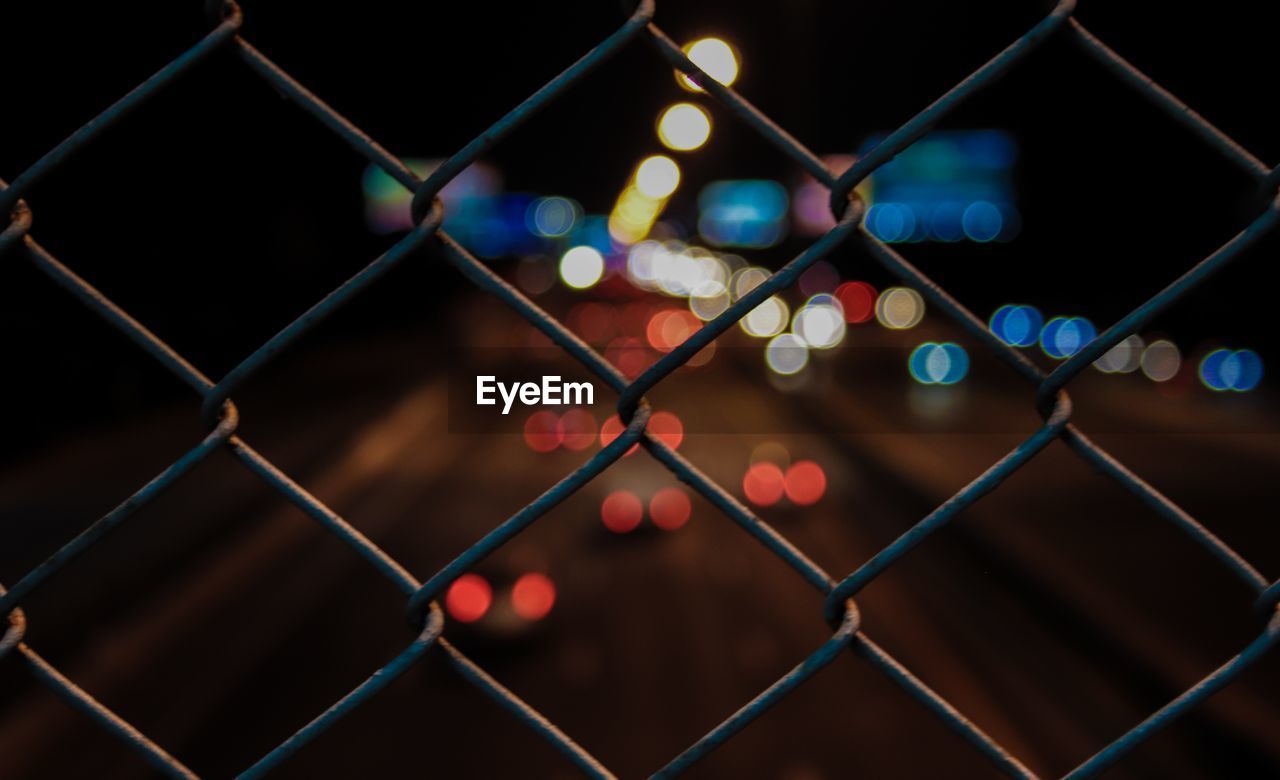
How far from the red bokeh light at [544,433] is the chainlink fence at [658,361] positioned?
47.2ft

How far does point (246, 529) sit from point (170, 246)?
10.5 metres

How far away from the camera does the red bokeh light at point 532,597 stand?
304 inches

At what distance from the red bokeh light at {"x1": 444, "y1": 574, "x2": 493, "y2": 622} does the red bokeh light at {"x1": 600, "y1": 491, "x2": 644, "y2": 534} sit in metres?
2.74

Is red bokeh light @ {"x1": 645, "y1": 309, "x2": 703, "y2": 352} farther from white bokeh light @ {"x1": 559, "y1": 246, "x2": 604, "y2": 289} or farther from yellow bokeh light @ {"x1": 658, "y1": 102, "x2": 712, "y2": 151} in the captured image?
yellow bokeh light @ {"x1": 658, "y1": 102, "x2": 712, "y2": 151}

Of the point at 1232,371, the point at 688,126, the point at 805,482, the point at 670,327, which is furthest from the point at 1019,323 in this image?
the point at 688,126

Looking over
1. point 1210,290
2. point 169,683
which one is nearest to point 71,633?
point 169,683

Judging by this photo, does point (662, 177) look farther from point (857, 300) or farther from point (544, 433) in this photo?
point (857, 300)

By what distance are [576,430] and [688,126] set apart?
14.6m

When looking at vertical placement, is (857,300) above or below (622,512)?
above

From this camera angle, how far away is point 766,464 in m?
13.7

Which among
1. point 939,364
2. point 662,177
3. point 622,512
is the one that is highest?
point 939,364

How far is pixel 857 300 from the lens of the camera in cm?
3934

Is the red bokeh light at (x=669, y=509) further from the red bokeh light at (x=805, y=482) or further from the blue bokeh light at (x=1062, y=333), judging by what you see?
the blue bokeh light at (x=1062, y=333)

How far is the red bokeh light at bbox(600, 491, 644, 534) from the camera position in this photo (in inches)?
408
